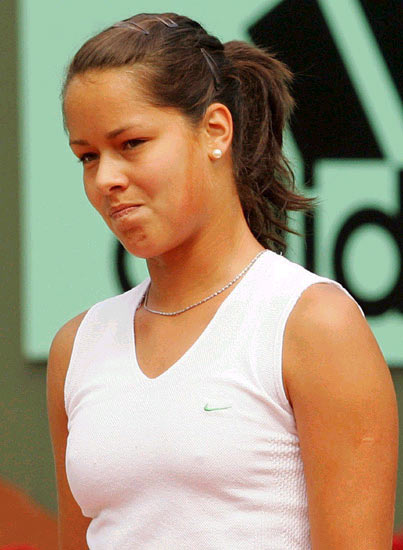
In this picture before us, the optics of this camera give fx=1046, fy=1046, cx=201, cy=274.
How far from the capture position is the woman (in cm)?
135

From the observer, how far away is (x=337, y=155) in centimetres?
353

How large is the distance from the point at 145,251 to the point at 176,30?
0.34 meters

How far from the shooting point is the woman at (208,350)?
4.43 feet

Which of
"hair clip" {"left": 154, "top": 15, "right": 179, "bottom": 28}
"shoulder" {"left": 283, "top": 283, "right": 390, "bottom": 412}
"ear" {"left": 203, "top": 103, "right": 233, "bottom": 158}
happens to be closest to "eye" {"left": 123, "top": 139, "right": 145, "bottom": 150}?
"ear" {"left": 203, "top": 103, "right": 233, "bottom": 158}

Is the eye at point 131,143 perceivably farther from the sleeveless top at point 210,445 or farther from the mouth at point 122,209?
the sleeveless top at point 210,445

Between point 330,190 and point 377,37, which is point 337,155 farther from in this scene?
point 377,37

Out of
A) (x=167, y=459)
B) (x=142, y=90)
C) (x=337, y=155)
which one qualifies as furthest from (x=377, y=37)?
(x=167, y=459)

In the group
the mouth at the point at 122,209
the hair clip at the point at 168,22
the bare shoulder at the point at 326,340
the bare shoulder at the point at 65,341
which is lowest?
the bare shoulder at the point at 65,341

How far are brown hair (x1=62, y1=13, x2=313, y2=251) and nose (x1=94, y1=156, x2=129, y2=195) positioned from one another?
10cm

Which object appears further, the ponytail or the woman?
the ponytail

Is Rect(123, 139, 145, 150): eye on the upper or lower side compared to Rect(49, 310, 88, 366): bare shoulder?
upper

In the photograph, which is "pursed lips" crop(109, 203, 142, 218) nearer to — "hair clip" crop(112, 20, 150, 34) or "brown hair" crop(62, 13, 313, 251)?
"brown hair" crop(62, 13, 313, 251)

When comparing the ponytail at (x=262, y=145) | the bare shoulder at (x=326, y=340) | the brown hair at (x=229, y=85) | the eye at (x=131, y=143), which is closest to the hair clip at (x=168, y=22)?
the brown hair at (x=229, y=85)

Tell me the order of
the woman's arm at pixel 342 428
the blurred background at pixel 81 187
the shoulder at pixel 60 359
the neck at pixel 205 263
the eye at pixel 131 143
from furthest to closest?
the blurred background at pixel 81 187 < the shoulder at pixel 60 359 < the neck at pixel 205 263 < the eye at pixel 131 143 < the woman's arm at pixel 342 428
